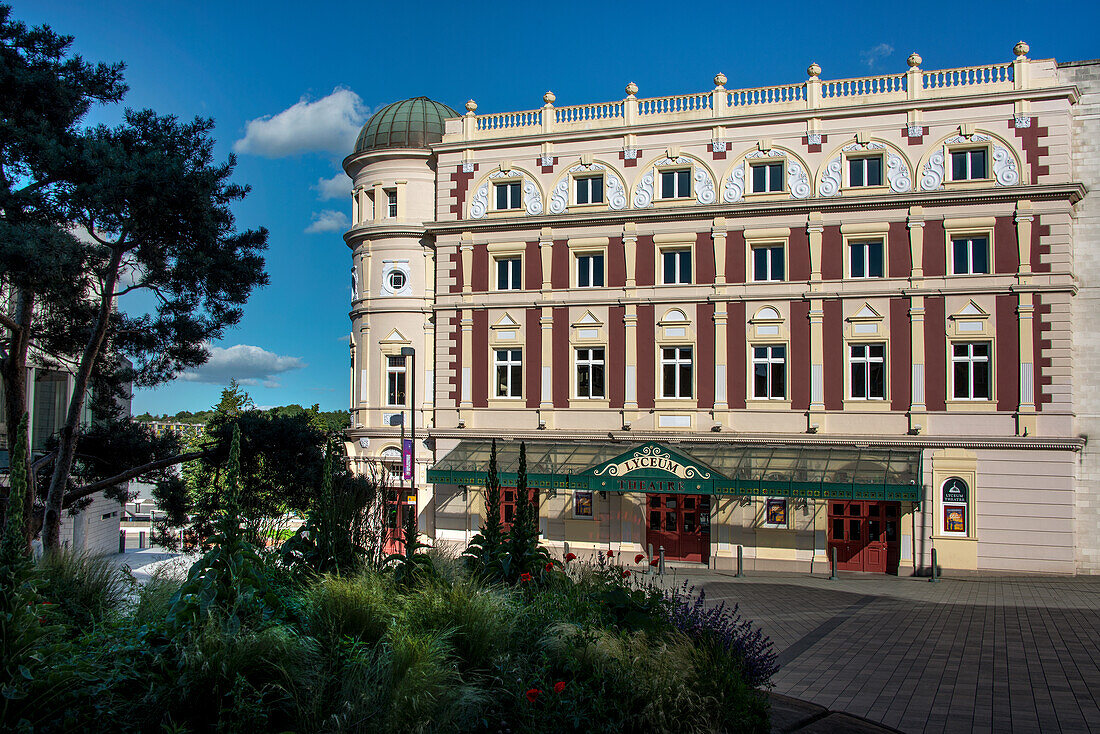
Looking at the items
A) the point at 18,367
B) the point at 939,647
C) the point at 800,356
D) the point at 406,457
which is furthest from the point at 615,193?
the point at 18,367

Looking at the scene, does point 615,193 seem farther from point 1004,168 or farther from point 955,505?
point 955,505

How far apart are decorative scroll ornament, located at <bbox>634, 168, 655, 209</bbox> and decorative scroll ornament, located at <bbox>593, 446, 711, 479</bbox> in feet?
27.4

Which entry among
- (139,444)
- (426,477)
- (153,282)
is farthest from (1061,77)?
(139,444)

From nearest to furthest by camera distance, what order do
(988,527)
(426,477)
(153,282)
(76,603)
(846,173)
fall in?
(76,603), (153,282), (988,527), (846,173), (426,477)

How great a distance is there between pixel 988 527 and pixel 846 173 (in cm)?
1139

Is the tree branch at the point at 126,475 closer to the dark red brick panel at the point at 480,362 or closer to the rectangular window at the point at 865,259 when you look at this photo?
the dark red brick panel at the point at 480,362

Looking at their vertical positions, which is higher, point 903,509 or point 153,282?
point 153,282

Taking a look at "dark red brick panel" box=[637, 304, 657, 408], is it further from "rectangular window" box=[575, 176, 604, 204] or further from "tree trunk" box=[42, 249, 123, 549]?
"tree trunk" box=[42, 249, 123, 549]

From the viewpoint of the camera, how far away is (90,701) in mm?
6867

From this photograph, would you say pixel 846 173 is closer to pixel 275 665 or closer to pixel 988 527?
pixel 988 527

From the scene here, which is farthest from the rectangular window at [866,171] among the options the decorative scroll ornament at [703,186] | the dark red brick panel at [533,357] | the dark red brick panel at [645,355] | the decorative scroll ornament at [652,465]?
the dark red brick panel at [533,357]

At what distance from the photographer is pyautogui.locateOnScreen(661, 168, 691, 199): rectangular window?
27094mm

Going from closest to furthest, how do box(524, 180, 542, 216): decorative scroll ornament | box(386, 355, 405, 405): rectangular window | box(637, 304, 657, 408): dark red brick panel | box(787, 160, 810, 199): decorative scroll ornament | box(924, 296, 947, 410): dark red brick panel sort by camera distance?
box(924, 296, 947, 410): dark red brick panel < box(787, 160, 810, 199): decorative scroll ornament < box(637, 304, 657, 408): dark red brick panel < box(524, 180, 542, 216): decorative scroll ornament < box(386, 355, 405, 405): rectangular window

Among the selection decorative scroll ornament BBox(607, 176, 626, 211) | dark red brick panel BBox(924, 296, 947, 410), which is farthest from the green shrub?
dark red brick panel BBox(924, 296, 947, 410)
